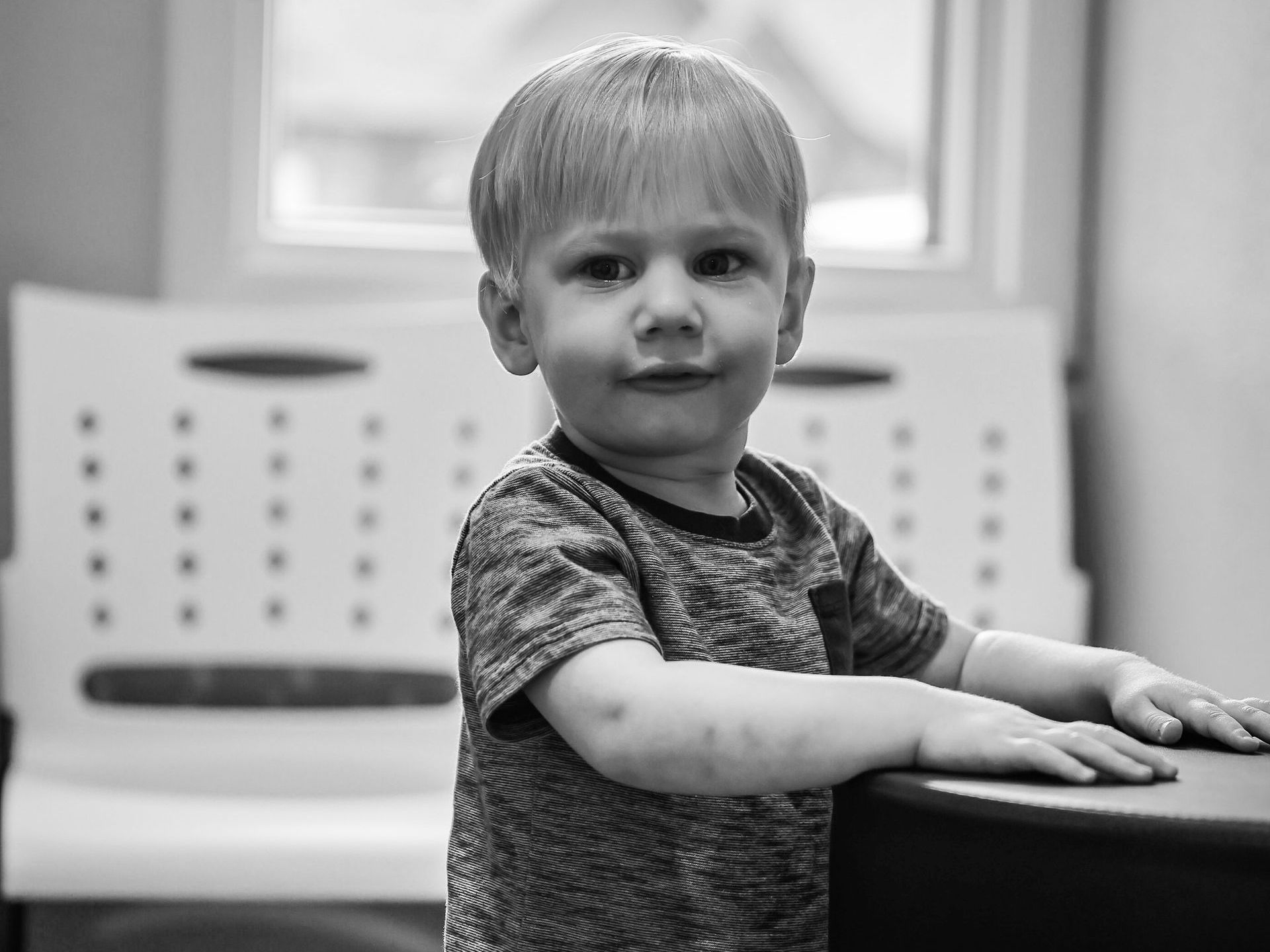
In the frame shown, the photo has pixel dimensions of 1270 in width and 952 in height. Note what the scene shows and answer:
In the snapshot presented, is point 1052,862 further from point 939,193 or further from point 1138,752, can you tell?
point 939,193

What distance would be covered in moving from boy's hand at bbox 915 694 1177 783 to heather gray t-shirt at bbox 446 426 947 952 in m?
0.13

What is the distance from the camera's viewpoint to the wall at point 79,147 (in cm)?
145

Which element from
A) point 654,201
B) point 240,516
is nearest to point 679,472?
point 654,201

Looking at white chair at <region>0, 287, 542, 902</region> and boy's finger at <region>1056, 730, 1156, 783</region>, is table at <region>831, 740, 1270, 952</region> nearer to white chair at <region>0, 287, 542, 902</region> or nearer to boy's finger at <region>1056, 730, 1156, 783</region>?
boy's finger at <region>1056, 730, 1156, 783</region>

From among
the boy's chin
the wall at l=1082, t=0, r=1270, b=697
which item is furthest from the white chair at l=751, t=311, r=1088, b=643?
the boy's chin

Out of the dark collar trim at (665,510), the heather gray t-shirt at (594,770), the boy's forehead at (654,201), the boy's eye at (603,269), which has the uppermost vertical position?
the boy's forehead at (654,201)

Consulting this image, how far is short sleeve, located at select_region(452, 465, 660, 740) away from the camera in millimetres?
565

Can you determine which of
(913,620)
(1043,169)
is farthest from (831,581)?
(1043,169)

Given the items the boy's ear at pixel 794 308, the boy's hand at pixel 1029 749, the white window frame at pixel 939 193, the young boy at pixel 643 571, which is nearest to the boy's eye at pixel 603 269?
the young boy at pixel 643 571

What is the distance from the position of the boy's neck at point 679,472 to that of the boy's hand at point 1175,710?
216mm

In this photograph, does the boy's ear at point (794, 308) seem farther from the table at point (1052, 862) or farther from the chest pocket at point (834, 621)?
the table at point (1052, 862)

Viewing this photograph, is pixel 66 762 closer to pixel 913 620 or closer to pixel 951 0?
pixel 913 620

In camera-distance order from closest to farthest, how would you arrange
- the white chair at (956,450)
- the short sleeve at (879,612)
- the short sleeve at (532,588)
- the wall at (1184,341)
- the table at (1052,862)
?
the table at (1052,862)
the short sleeve at (532,588)
the short sleeve at (879,612)
the wall at (1184,341)
the white chair at (956,450)

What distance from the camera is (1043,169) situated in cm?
160
